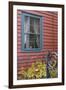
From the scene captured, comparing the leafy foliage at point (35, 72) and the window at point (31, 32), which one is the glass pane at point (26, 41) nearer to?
the window at point (31, 32)

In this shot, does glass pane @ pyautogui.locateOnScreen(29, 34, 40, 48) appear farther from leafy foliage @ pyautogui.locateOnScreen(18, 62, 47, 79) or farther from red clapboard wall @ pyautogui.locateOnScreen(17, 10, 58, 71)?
leafy foliage @ pyautogui.locateOnScreen(18, 62, 47, 79)

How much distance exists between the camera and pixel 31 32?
255 centimetres

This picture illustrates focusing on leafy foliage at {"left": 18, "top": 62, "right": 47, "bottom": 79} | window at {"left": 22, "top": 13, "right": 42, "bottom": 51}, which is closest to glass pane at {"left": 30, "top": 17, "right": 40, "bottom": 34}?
window at {"left": 22, "top": 13, "right": 42, "bottom": 51}

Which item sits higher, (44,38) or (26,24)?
(26,24)

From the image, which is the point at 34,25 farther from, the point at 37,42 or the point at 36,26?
the point at 37,42

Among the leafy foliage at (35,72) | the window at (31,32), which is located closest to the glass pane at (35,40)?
the window at (31,32)

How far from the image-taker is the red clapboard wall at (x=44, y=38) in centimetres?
249

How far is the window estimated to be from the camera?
2.52 m

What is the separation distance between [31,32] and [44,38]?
18 cm

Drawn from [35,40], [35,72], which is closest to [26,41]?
[35,40]

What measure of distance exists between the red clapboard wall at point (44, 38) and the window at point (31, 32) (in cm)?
5

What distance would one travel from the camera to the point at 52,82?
8.46ft

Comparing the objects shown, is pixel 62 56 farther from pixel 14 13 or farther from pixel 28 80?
pixel 14 13

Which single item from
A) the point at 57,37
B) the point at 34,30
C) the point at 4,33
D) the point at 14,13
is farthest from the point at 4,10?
the point at 57,37
